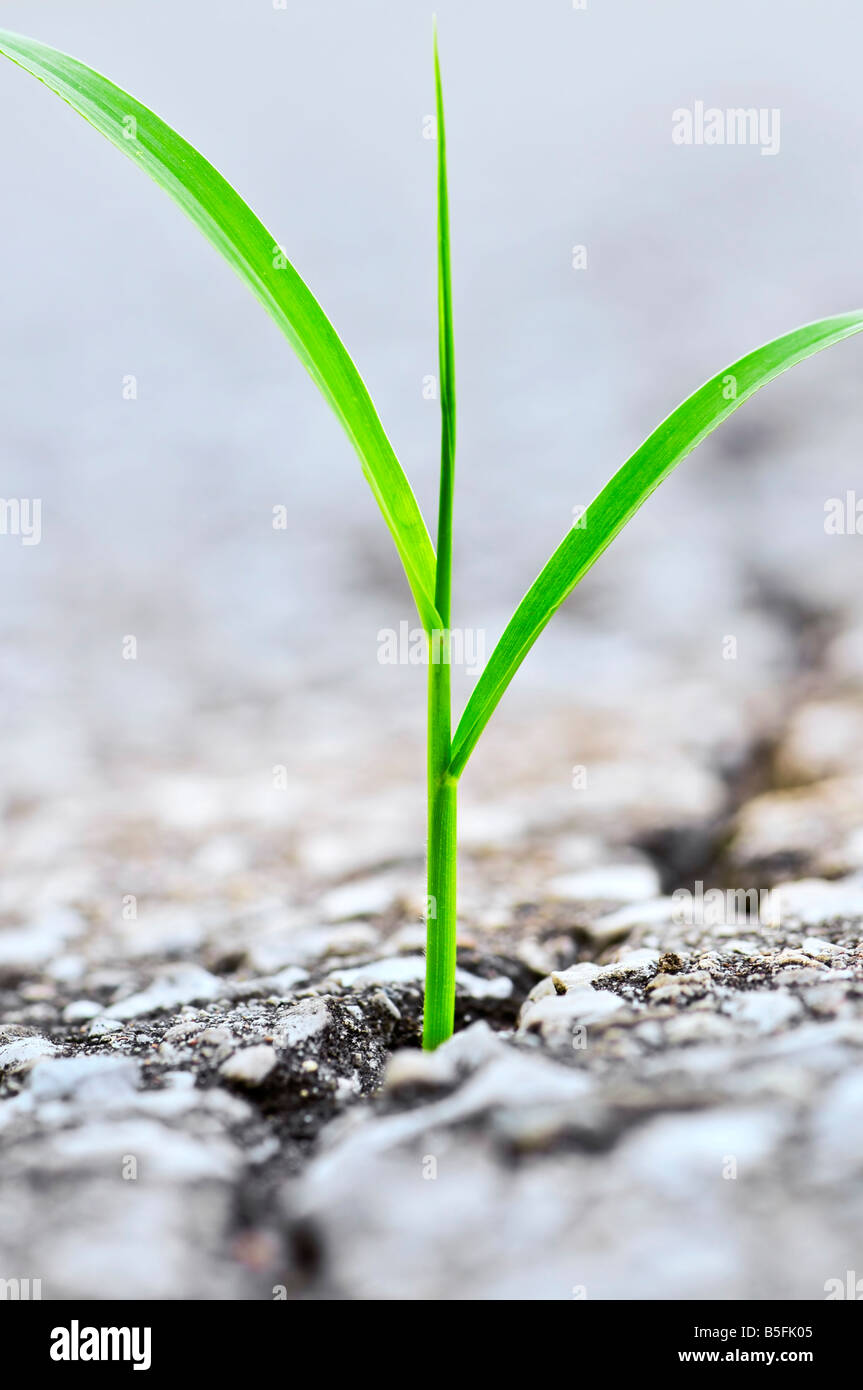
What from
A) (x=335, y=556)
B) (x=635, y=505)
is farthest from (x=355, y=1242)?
(x=335, y=556)

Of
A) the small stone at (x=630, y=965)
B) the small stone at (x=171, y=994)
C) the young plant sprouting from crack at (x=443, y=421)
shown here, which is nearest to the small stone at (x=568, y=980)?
the small stone at (x=630, y=965)

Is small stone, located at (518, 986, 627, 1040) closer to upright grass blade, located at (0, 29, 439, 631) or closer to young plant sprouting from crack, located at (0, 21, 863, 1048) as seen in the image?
young plant sprouting from crack, located at (0, 21, 863, 1048)

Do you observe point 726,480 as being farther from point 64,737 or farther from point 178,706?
point 64,737

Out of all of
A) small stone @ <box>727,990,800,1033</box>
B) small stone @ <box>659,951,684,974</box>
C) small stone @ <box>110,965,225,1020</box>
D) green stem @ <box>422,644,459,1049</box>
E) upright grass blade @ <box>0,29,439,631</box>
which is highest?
upright grass blade @ <box>0,29,439,631</box>

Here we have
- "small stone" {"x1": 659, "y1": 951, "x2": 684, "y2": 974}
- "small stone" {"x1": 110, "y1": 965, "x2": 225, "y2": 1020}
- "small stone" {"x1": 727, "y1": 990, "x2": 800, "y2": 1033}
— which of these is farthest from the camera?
"small stone" {"x1": 110, "y1": 965, "x2": 225, "y2": 1020}

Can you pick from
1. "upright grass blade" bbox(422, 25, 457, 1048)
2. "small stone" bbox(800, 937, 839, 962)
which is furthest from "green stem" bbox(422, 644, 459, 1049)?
"small stone" bbox(800, 937, 839, 962)

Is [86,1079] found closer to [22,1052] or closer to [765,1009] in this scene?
[22,1052]
